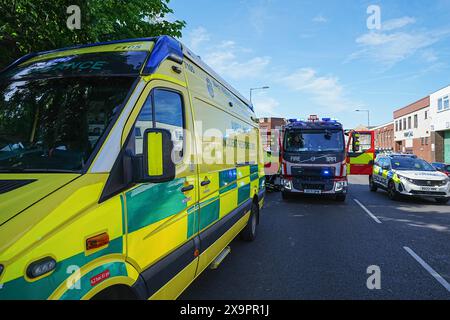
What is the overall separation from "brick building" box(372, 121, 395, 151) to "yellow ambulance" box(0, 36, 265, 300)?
60.4 m

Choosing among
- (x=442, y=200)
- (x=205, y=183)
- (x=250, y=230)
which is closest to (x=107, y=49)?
(x=205, y=183)

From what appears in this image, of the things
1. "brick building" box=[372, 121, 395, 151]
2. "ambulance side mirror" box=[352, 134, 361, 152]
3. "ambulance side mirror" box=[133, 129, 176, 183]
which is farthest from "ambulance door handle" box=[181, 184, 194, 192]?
"brick building" box=[372, 121, 395, 151]

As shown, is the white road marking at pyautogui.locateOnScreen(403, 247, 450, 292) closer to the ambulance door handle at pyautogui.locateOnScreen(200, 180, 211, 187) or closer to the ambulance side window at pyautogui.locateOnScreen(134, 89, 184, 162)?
the ambulance door handle at pyautogui.locateOnScreen(200, 180, 211, 187)

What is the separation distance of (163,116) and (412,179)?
11.3m

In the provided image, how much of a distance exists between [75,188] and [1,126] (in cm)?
130

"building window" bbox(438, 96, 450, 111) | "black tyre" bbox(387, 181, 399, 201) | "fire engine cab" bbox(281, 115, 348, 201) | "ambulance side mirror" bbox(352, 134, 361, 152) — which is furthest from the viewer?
"building window" bbox(438, 96, 450, 111)

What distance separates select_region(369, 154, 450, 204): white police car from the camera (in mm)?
11375

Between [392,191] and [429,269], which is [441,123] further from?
[429,269]

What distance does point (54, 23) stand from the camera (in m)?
6.17

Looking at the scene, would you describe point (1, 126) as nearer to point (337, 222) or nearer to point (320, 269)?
point (320, 269)

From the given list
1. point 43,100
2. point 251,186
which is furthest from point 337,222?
point 43,100

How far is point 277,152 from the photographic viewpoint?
13.2 meters

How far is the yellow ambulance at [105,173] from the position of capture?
1683 millimetres

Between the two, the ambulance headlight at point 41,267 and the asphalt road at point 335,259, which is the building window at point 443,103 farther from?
the ambulance headlight at point 41,267
